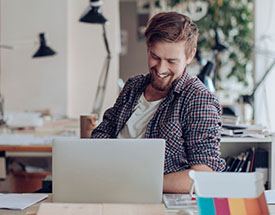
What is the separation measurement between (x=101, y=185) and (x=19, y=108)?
358 cm

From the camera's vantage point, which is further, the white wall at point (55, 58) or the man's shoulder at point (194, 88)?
the white wall at point (55, 58)

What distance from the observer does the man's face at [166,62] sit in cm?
161

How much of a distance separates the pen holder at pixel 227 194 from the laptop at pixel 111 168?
141mm

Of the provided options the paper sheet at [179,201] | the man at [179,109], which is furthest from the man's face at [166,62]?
the paper sheet at [179,201]

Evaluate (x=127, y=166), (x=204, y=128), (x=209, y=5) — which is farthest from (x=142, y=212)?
(x=209, y=5)

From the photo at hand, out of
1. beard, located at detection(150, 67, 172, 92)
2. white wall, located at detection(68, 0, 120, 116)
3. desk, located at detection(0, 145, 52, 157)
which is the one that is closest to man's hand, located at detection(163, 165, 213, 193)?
beard, located at detection(150, 67, 172, 92)

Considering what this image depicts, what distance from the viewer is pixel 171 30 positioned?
5.26 ft

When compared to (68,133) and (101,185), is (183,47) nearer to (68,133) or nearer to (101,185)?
(101,185)

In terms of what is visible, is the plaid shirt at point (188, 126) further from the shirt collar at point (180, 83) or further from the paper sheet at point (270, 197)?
the paper sheet at point (270, 197)

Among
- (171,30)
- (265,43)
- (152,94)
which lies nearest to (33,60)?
(265,43)

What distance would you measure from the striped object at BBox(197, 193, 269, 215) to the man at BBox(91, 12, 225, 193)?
41cm

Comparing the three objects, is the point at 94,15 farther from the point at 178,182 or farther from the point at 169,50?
the point at 178,182

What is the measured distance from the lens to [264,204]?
3.64 feet

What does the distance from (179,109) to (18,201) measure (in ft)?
2.08
